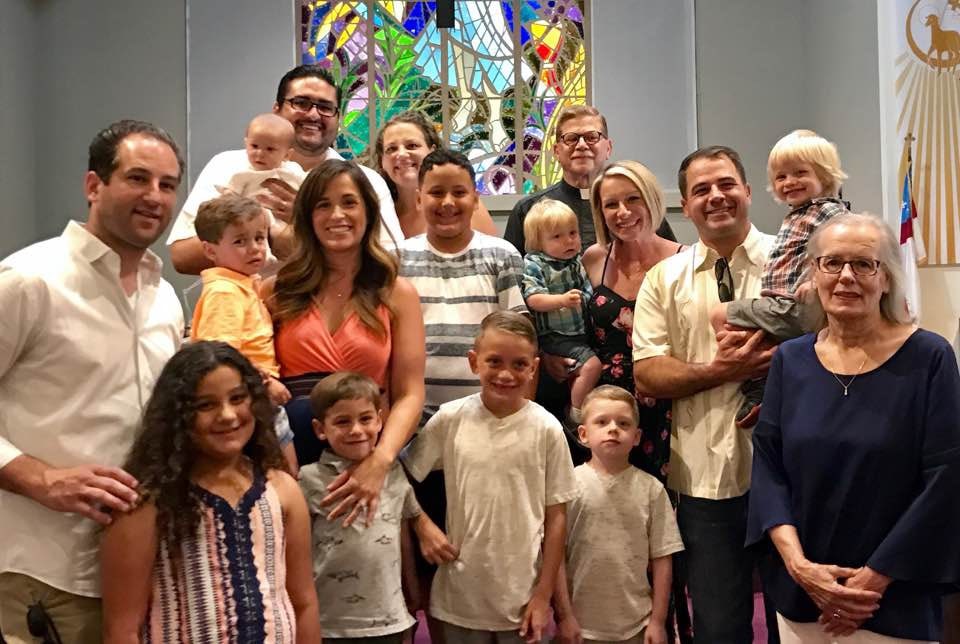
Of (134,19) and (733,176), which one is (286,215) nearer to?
(733,176)

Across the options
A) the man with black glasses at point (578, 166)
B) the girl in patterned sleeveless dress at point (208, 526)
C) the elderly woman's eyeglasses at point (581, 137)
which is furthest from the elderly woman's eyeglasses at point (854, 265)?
the elderly woman's eyeglasses at point (581, 137)

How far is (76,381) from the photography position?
2.12 m

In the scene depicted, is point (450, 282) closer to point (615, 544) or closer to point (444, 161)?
point (444, 161)

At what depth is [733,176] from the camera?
2.92 metres

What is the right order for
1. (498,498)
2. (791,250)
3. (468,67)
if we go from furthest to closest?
1. (468,67)
2. (791,250)
3. (498,498)

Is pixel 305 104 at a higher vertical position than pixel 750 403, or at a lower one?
→ higher

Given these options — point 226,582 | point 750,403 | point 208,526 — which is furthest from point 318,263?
point 750,403

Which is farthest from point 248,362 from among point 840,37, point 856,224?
point 840,37

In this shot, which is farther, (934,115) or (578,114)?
(934,115)

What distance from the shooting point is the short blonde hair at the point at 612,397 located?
299cm

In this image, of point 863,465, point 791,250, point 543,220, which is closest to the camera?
point 863,465

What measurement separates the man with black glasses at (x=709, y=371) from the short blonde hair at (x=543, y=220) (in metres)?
0.61

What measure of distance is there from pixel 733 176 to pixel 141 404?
1.80 metres

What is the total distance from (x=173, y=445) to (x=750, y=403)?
1613mm
